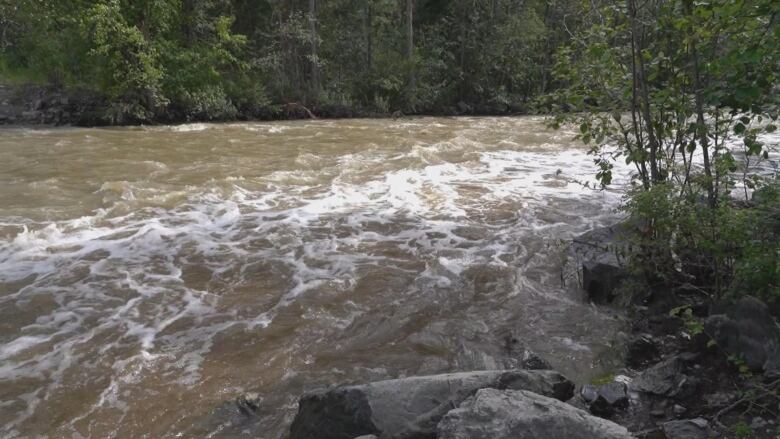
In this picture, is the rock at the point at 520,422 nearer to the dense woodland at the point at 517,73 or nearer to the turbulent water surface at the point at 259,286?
the turbulent water surface at the point at 259,286

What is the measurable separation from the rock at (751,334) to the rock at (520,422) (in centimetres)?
187

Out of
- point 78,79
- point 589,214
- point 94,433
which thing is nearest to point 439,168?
point 589,214

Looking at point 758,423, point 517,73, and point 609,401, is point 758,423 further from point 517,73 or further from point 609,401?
point 517,73

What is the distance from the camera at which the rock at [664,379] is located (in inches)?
162

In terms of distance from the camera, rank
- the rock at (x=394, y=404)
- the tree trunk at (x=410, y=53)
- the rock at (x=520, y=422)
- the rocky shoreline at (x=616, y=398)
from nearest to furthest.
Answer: the rock at (x=520, y=422) < the rocky shoreline at (x=616, y=398) < the rock at (x=394, y=404) < the tree trunk at (x=410, y=53)

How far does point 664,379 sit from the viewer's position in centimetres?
423

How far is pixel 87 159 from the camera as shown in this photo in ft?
44.9

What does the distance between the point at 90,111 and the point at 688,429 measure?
22.0 metres

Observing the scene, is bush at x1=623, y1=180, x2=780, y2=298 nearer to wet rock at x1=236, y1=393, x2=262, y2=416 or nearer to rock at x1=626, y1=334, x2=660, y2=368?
rock at x1=626, y1=334, x2=660, y2=368

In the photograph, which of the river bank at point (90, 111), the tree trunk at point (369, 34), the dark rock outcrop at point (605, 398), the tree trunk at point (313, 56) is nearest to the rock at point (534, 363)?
the dark rock outcrop at point (605, 398)

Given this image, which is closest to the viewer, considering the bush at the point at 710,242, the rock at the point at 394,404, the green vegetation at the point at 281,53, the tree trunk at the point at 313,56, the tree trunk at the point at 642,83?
the rock at the point at 394,404

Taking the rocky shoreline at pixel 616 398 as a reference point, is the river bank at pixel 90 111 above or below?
above

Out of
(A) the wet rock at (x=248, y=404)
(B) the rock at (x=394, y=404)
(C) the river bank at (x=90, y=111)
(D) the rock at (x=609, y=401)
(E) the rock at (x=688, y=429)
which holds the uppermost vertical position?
(C) the river bank at (x=90, y=111)

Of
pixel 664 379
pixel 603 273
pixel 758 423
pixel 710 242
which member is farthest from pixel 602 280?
pixel 758 423
